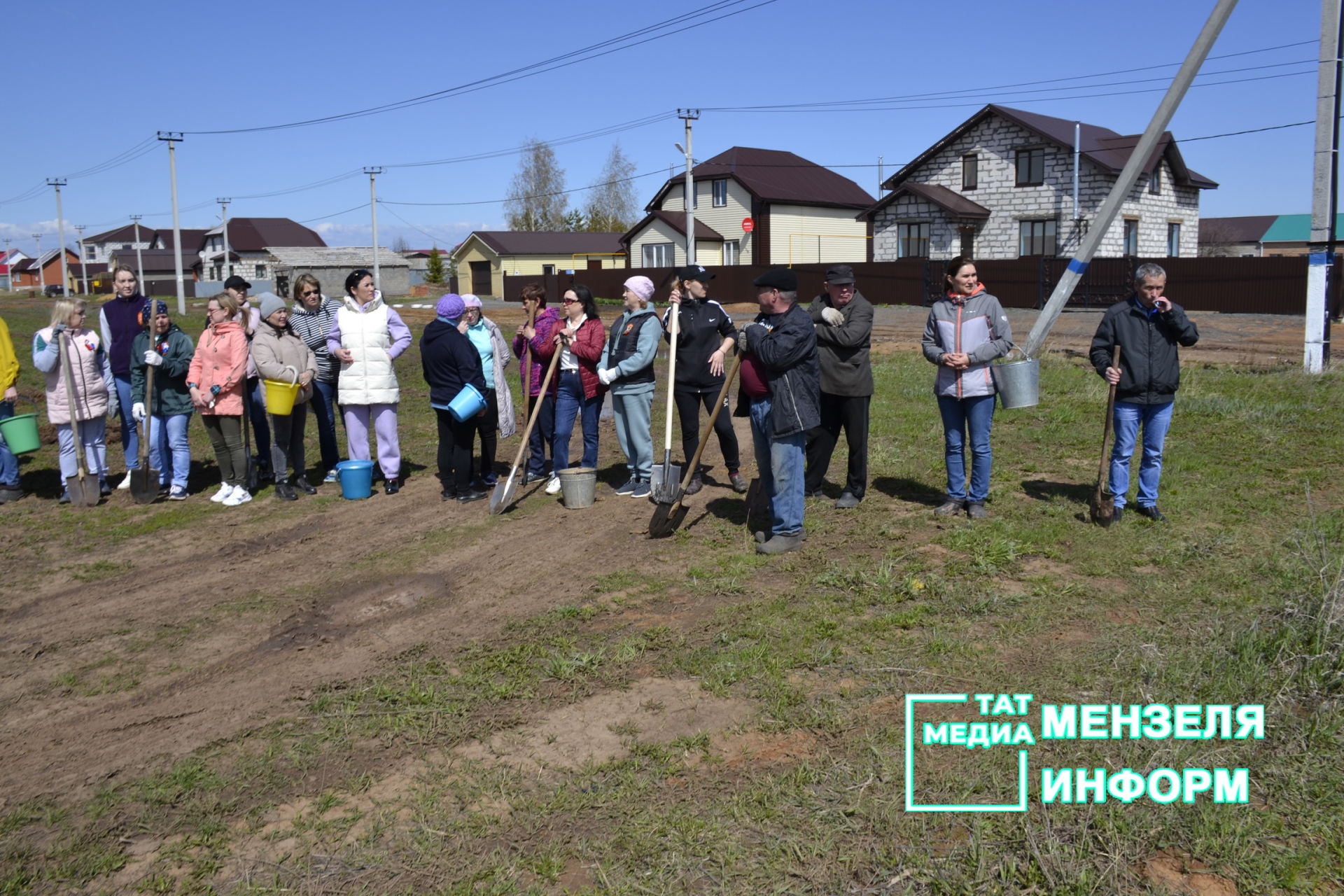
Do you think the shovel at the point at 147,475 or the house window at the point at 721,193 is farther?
the house window at the point at 721,193

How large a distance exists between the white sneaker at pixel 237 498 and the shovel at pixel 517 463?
2.23m

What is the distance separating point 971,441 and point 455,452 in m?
4.32

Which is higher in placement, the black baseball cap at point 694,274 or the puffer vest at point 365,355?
the black baseball cap at point 694,274

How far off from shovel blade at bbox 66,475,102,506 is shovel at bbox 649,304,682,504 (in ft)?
16.5

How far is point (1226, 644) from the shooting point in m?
4.89

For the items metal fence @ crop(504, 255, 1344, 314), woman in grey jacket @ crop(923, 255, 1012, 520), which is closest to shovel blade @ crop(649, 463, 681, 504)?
woman in grey jacket @ crop(923, 255, 1012, 520)

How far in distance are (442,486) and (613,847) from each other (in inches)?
238

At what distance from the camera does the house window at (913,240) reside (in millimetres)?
41344

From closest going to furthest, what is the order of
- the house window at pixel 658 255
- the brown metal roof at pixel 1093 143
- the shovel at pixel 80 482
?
the shovel at pixel 80 482 → the brown metal roof at pixel 1093 143 → the house window at pixel 658 255

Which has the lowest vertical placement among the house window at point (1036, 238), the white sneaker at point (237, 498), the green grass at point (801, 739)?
the green grass at point (801, 739)

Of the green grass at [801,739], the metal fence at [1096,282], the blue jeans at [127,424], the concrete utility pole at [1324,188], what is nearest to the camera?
the green grass at [801,739]

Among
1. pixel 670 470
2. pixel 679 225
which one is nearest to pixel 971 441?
pixel 670 470

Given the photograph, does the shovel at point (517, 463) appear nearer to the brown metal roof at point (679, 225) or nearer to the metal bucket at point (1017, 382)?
the metal bucket at point (1017, 382)

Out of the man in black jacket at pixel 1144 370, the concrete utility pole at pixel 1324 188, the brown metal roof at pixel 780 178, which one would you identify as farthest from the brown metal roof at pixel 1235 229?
the man in black jacket at pixel 1144 370
